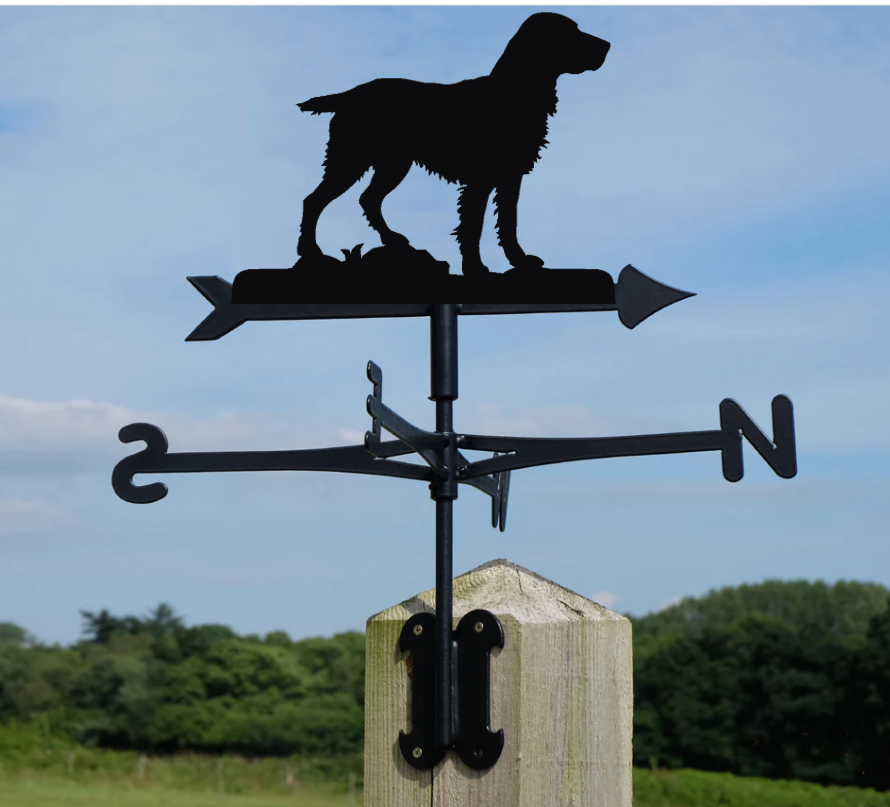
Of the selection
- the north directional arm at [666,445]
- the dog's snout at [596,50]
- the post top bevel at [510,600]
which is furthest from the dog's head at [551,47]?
the post top bevel at [510,600]

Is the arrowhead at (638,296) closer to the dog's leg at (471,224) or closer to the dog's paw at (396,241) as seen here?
the dog's leg at (471,224)

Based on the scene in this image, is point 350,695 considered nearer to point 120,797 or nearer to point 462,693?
point 120,797

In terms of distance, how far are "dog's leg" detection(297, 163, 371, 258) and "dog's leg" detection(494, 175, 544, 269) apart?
0.84ft

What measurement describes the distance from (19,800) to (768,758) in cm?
1049

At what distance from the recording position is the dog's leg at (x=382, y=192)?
184cm

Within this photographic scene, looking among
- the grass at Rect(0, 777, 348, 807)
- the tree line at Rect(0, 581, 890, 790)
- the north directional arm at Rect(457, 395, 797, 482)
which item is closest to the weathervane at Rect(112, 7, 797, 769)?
the north directional arm at Rect(457, 395, 797, 482)

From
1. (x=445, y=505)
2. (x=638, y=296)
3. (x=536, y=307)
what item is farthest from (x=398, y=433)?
(x=638, y=296)

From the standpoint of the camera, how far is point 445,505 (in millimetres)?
1614

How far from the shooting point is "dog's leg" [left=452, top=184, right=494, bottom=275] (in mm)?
1747

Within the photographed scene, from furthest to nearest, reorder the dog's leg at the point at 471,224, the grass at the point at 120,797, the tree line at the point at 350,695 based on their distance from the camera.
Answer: the tree line at the point at 350,695
the grass at the point at 120,797
the dog's leg at the point at 471,224

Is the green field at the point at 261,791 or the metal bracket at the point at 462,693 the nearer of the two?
the metal bracket at the point at 462,693

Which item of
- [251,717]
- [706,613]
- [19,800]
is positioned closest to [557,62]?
[19,800]

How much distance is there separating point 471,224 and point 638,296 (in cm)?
33

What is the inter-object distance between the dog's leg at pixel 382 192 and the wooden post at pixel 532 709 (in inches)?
26.3
